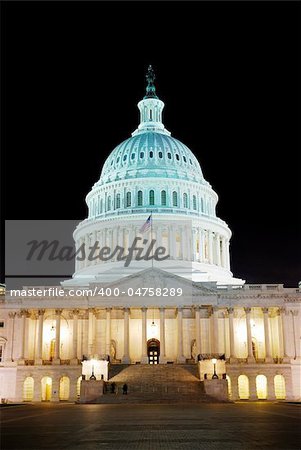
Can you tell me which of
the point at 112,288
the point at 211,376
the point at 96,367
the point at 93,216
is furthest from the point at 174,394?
the point at 93,216

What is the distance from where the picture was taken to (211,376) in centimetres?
6494

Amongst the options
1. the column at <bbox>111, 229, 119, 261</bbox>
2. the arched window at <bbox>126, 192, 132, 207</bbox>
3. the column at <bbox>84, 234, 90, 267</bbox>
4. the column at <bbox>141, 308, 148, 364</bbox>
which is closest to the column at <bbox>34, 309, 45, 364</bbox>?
the column at <bbox>141, 308, 148, 364</bbox>

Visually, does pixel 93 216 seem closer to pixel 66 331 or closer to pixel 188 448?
pixel 66 331

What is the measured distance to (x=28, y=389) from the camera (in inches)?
2970

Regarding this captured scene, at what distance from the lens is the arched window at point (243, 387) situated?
74.3m

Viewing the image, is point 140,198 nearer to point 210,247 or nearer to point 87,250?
point 87,250

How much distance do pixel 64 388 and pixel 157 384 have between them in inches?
686

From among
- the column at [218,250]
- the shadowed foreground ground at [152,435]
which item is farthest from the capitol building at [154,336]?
the shadowed foreground ground at [152,435]

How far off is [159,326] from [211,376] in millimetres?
18413

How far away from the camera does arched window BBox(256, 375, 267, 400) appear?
246 ft

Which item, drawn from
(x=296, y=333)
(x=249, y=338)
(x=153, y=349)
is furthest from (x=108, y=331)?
(x=296, y=333)

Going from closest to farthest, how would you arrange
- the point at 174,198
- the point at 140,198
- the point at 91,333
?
the point at 91,333 → the point at 140,198 → the point at 174,198

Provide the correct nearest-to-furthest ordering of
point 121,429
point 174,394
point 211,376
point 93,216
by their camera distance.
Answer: point 121,429, point 174,394, point 211,376, point 93,216

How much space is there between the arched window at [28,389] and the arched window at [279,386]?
1273 inches
